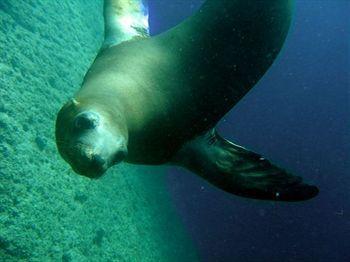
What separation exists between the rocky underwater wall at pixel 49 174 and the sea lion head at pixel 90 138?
2.34m

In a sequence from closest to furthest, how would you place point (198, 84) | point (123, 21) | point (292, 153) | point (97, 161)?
1. point (97, 161)
2. point (198, 84)
3. point (123, 21)
4. point (292, 153)

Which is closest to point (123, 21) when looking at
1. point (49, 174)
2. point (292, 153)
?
point (49, 174)

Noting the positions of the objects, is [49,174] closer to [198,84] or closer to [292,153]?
[198,84]

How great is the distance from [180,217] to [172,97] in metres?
6.72

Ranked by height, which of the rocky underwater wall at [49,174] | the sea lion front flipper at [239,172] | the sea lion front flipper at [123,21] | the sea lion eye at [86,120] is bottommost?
the rocky underwater wall at [49,174]

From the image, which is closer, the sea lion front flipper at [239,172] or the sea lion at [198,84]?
the sea lion at [198,84]

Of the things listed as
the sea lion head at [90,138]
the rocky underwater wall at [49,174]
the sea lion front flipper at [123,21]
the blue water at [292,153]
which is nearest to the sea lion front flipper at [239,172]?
the sea lion front flipper at [123,21]

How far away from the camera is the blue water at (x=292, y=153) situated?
29.9 feet

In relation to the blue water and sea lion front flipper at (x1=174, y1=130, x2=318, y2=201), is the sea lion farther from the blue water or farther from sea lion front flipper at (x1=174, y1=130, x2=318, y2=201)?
the blue water

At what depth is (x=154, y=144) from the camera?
2412 millimetres

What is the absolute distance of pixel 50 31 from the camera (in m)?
5.49

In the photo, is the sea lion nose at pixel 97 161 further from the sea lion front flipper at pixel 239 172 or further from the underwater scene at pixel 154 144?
the sea lion front flipper at pixel 239 172

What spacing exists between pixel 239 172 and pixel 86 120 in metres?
1.71

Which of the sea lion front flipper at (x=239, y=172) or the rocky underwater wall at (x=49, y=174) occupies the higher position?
the sea lion front flipper at (x=239, y=172)
